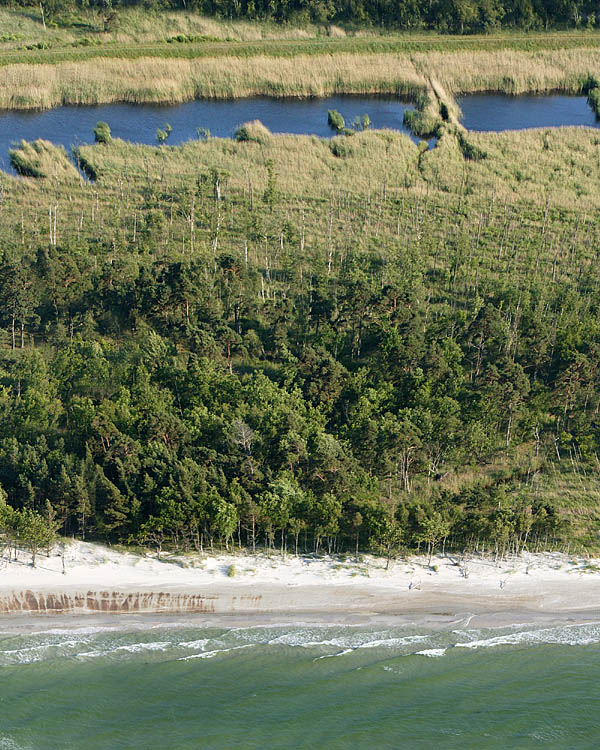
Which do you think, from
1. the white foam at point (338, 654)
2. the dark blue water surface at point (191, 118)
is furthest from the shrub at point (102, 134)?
the white foam at point (338, 654)

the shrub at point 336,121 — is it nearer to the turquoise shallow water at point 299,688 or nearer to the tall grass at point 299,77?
the tall grass at point 299,77

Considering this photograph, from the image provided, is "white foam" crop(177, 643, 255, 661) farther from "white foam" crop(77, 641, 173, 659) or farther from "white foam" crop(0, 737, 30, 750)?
"white foam" crop(0, 737, 30, 750)

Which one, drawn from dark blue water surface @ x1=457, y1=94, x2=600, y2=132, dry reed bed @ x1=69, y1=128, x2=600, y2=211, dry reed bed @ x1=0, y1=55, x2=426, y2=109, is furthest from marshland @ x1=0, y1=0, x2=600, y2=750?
dry reed bed @ x1=0, y1=55, x2=426, y2=109

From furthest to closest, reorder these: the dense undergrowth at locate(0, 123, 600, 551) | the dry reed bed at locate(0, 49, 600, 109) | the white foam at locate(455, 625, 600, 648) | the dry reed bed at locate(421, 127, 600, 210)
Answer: the dry reed bed at locate(0, 49, 600, 109)
the dry reed bed at locate(421, 127, 600, 210)
the dense undergrowth at locate(0, 123, 600, 551)
the white foam at locate(455, 625, 600, 648)

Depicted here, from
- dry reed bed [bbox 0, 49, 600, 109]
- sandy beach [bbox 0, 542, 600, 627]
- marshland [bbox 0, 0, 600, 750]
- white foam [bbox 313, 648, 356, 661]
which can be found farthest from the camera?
dry reed bed [bbox 0, 49, 600, 109]

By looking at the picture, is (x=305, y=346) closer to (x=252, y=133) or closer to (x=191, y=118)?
(x=252, y=133)

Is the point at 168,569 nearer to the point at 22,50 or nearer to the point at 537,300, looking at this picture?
the point at 537,300
